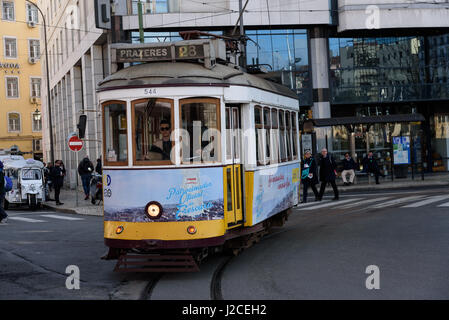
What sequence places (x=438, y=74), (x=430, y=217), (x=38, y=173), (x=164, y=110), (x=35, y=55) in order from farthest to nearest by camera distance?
(x=35, y=55)
(x=438, y=74)
(x=38, y=173)
(x=430, y=217)
(x=164, y=110)

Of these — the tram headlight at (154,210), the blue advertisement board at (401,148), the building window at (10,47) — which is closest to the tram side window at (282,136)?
the tram headlight at (154,210)

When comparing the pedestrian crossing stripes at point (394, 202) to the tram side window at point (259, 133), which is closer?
the tram side window at point (259, 133)

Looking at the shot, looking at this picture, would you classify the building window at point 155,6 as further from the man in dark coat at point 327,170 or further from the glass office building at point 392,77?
the man in dark coat at point 327,170

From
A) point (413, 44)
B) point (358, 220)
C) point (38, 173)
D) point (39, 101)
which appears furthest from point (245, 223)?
point (39, 101)

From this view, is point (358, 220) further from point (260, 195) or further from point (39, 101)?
point (39, 101)

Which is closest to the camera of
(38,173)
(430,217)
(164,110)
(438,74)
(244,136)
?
(164,110)

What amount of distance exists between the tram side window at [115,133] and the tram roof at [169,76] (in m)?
0.30

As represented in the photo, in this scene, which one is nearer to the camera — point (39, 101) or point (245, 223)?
point (245, 223)

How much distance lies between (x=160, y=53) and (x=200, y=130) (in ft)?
4.09

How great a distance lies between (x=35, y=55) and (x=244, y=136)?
180ft

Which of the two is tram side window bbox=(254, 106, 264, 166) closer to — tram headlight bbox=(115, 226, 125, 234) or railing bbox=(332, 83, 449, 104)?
tram headlight bbox=(115, 226, 125, 234)

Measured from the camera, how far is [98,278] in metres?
8.95

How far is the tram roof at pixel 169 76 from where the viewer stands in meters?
8.70

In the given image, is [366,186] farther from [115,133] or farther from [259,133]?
[115,133]
